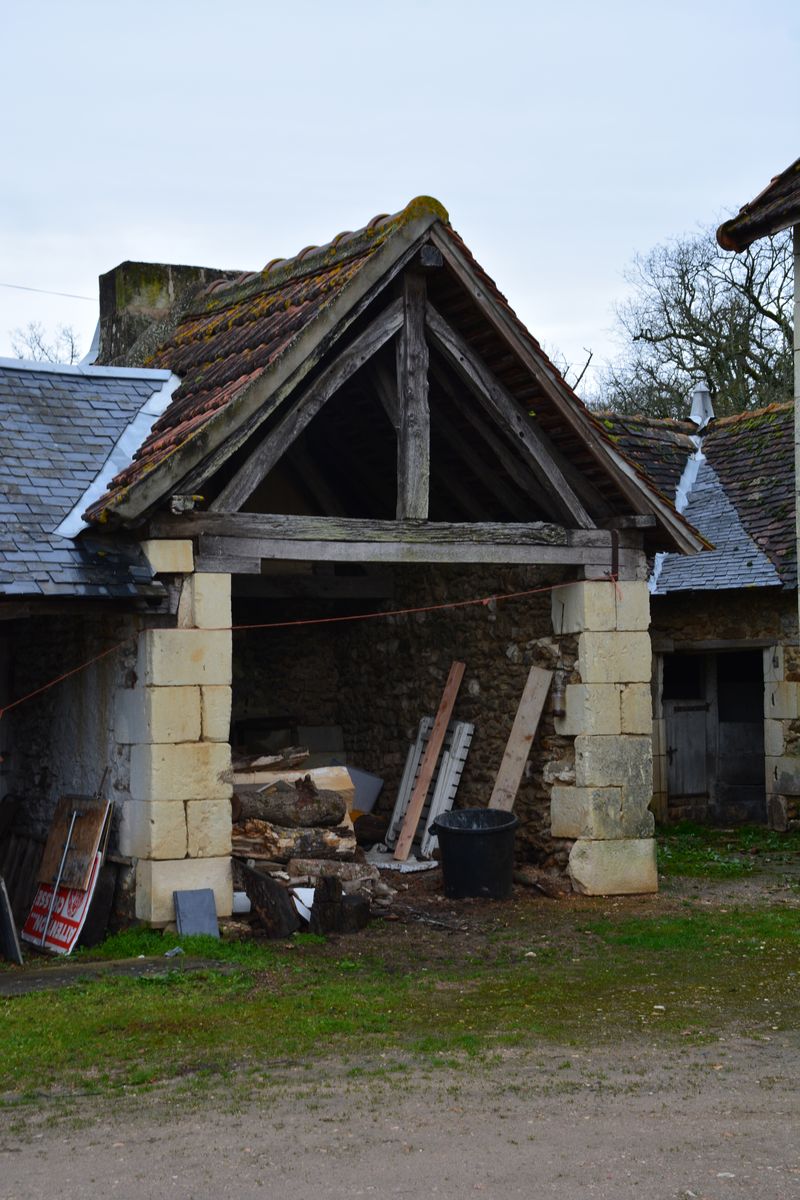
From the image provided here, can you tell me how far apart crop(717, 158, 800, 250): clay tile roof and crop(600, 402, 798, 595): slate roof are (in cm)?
377

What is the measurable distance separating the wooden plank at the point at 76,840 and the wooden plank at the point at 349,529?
2.03 m

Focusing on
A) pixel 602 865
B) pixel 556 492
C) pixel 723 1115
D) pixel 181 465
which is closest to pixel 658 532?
pixel 556 492

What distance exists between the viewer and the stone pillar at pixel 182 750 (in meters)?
9.15

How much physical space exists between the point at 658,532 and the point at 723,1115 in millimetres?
6327

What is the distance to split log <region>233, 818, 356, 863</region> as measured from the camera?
10.2 meters

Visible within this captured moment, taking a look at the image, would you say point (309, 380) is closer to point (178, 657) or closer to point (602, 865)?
point (178, 657)

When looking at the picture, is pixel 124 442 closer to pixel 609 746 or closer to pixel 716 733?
pixel 609 746

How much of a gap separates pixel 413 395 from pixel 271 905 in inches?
144

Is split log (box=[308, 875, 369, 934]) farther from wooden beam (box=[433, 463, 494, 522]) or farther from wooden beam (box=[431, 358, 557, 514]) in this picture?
wooden beam (box=[433, 463, 494, 522])

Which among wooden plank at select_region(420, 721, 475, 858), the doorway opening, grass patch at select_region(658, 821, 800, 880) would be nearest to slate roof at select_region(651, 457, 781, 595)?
the doorway opening

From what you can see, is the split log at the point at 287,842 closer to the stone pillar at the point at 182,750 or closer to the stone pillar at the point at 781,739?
the stone pillar at the point at 182,750

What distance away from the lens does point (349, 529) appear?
395 inches

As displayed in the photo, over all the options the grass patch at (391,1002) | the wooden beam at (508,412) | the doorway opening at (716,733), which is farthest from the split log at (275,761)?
the doorway opening at (716,733)

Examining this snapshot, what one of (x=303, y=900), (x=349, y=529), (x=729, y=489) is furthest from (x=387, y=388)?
(x=729, y=489)
